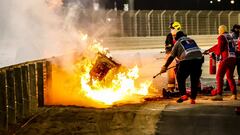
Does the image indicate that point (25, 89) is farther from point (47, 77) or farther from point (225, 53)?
point (225, 53)

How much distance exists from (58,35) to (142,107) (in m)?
6.68

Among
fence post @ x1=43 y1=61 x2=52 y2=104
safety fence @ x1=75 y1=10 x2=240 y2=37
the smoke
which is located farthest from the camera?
safety fence @ x1=75 y1=10 x2=240 y2=37

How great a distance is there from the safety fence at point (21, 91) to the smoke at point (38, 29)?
2.51 metres

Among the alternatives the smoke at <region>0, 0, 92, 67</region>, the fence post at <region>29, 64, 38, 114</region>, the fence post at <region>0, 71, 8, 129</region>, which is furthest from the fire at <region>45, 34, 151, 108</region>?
the fence post at <region>0, 71, 8, 129</region>

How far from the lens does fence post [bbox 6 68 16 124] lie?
22.8 feet

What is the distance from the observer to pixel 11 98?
7.06 meters

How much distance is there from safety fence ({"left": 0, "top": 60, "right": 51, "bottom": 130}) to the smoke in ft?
8.25

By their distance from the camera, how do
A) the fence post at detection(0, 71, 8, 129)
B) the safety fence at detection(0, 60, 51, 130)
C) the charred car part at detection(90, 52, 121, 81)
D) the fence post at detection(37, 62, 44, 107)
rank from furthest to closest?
the charred car part at detection(90, 52, 121, 81)
the fence post at detection(37, 62, 44, 107)
the safety fence at detection(0, 60, 51, 130)
the fence post at detection(0, 71, 8, 129)

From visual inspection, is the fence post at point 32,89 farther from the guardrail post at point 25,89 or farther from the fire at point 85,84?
the fire at point 85,84

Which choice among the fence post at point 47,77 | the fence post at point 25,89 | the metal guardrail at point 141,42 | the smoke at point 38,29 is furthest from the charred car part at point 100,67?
the metal guardrail at point 141,42

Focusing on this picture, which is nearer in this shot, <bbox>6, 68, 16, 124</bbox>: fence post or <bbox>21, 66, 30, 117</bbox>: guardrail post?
<bbox>6, 68, 16, 124</bbox>: fence post

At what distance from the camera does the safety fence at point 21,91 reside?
674 cm

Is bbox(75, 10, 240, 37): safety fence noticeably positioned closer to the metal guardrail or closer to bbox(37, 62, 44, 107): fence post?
the metal guardrail

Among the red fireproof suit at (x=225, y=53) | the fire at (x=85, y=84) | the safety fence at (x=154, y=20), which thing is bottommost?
the fire at (x=85, y=84)
